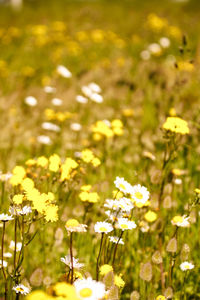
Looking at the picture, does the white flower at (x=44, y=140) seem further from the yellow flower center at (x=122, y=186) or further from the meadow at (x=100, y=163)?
the yellow flower center at (x=122, y=186)

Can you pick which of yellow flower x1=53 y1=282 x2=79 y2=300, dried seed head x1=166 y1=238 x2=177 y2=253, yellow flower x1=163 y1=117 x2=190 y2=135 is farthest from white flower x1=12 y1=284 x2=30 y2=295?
yellow flower x1=163 y1=117 x2=190 y2=135

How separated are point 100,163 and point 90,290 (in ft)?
3.46

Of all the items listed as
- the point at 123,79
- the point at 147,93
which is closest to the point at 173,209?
the point at 147,93

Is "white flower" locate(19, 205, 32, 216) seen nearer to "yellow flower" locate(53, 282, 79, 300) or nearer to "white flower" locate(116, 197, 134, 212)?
"white flower" locate(116, 197, 134, 212)

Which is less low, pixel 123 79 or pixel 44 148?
pixel 123 79

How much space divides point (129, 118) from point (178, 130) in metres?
Answer: 2.11

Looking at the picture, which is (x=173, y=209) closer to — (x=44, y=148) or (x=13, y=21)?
(x=44, y=148)

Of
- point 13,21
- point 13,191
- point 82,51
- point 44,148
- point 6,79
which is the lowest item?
point 13,191

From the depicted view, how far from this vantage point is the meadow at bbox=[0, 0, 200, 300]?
1.48 meters

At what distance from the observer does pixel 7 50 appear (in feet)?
24.7

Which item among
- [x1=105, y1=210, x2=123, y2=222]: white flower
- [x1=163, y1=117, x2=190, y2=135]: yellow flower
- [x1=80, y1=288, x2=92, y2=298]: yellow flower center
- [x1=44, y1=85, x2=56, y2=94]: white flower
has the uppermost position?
[x1=44, y1=85, x2=56, y2=94]: white flower

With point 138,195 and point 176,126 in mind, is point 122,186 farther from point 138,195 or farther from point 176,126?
point 176,126

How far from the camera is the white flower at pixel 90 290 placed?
992 mm

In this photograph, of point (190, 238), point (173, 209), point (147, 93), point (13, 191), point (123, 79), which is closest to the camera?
point (13, 191)
